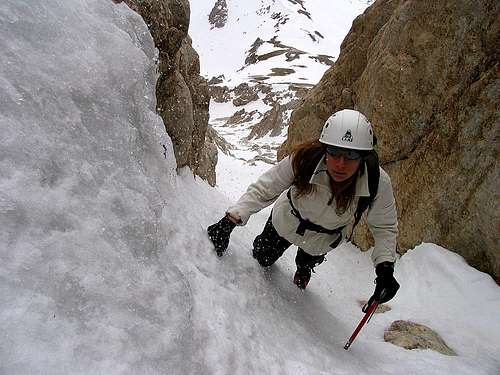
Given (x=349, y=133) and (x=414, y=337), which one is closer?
(x=349, y=133)

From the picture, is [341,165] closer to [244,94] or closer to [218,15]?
[244,94]

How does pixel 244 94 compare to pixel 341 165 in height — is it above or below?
below

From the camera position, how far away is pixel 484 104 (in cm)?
547

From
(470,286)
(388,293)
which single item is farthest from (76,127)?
(470,286)

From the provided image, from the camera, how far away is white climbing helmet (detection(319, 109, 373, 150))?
3.11m

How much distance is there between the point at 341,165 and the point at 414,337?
238 cm

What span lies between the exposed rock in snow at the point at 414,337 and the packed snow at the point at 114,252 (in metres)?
0.17

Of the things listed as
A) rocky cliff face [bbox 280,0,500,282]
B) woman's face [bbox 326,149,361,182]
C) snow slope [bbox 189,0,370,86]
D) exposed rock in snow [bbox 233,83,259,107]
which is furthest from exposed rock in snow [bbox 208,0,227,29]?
woman's face [bbox 326,149,361,182]

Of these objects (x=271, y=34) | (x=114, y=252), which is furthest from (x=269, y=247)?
(x=271, y=34)

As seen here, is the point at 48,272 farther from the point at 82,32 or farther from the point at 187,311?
the point at 82,32

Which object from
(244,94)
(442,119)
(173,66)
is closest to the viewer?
(173,66)

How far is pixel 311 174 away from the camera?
3.48 metres

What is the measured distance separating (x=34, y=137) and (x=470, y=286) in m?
5.48

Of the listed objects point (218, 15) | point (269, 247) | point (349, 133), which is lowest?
point (218, 15)
